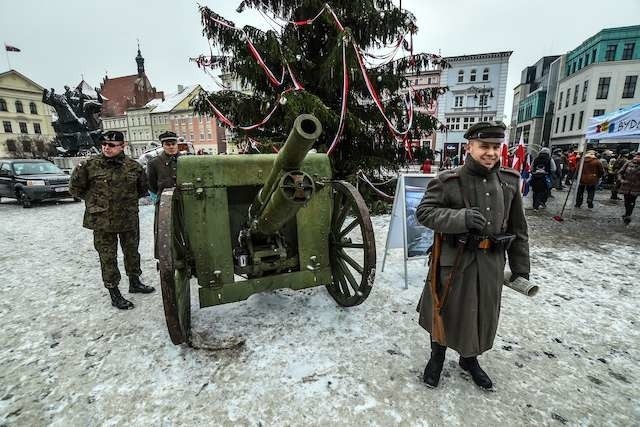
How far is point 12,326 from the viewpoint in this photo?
311 centimetres

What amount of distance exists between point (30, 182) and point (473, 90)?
40448 mm

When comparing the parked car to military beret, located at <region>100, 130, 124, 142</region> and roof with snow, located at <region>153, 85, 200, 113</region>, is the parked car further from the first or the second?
roof with snow, located at <region>153, 85, 200, 113</region>

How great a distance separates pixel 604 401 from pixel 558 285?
2065 millimetres

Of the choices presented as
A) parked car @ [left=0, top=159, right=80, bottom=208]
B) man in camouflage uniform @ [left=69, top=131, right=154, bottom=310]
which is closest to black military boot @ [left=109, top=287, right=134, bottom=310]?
man in camouflage uniform @ [left=69, top=131, right=154, bottom=310]

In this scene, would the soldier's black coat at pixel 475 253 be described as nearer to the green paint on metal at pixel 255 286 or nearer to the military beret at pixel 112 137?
the green paint on metal at pixel 255 286

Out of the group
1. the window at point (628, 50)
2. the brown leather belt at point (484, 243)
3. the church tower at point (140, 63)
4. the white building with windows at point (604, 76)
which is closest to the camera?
the brown leather belt at point (484, 243)

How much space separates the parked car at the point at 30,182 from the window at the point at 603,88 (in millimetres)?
41033

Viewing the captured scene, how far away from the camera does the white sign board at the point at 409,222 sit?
405 centimetres

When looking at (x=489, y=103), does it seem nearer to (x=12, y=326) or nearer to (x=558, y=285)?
(x=558, y=285)

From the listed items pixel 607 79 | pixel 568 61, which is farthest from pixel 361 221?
pixel 568 61

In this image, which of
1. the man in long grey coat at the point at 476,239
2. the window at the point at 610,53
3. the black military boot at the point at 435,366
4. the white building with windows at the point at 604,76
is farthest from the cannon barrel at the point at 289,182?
the window at the point at 610,53

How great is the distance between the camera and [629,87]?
30.2m

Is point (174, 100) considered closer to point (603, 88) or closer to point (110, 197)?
point (603, 88)

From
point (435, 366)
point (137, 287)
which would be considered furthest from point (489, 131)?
point (137, 287)
